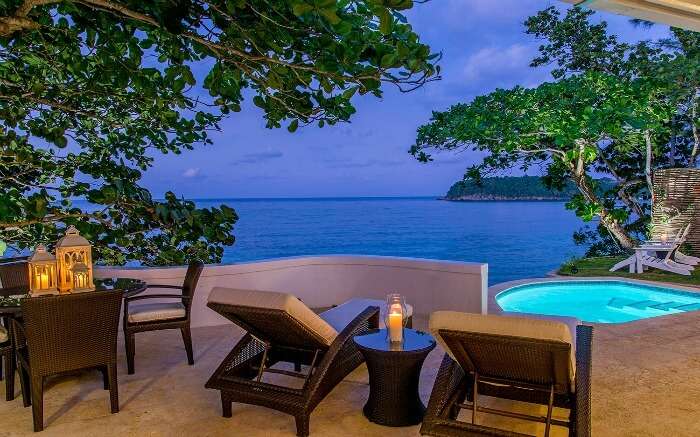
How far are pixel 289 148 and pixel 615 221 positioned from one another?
30.2 m

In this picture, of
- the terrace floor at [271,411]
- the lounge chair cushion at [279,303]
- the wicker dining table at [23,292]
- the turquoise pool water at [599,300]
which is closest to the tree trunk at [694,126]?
the turquoise pool water at [599,300]

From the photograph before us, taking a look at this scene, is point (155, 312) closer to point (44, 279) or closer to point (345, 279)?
point (44, 279)

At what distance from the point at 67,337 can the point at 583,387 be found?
2902 mm

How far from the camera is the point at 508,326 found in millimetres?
2443

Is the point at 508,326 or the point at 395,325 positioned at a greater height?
the point at 508,326

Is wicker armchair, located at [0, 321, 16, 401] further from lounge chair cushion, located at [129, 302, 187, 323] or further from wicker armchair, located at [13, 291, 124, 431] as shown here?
lounge chair cushion, located at [129, 302, 187, 323]

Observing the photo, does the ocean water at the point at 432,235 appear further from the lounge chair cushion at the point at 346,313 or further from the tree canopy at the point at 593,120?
the lounge chair cushion at the point at 346,313

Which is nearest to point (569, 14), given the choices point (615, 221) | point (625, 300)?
point (615, 221)

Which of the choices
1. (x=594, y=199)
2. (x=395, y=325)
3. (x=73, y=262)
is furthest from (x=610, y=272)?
(x=73, y=262)

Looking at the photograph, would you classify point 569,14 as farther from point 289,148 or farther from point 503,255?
point 289,148

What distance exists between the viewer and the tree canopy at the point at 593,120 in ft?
34.6

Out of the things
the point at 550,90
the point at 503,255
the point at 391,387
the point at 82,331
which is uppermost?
the point at 550,90

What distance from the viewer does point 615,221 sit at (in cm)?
1304

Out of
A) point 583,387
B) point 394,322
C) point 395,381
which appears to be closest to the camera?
point 583,387
